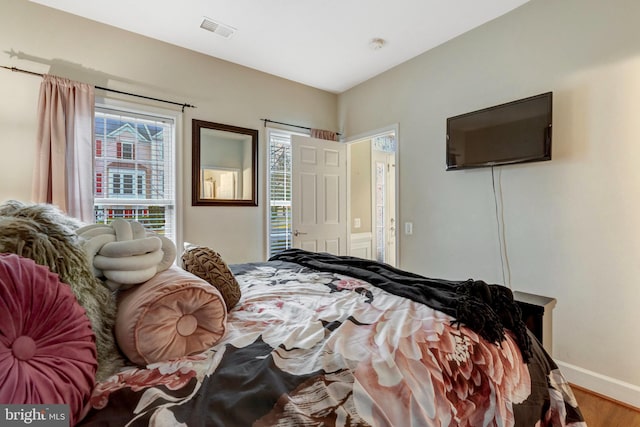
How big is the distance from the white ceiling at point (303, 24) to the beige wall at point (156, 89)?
6.0 inches

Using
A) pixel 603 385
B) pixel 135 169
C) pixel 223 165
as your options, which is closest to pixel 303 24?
pixel 223 165

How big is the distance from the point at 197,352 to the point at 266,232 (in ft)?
9.08

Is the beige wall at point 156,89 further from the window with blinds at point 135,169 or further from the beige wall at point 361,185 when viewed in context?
the beige wall at point 361,185

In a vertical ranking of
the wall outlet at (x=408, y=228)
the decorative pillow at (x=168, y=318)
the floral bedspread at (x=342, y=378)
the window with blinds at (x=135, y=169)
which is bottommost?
the floral bedspread at (x=342, y=378)

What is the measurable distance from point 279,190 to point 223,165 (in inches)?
29.7

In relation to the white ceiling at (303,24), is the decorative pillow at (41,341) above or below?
below

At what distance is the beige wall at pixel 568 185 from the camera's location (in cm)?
195

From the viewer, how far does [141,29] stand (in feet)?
9.06

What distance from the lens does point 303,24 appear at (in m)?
2.68

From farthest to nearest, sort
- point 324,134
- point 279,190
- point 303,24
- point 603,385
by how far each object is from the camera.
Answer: point 324,134 < point 279,190 < point 303,24 < point 603,385

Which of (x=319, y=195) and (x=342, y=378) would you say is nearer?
(x=342, y=378)

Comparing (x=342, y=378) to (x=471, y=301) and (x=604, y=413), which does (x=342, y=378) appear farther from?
(x=604, y=413)

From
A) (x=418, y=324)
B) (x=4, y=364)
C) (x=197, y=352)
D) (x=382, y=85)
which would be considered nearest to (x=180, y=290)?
(x=197, y=352)

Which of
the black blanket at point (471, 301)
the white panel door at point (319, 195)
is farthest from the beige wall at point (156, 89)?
the black blanket at point (471, 301)
